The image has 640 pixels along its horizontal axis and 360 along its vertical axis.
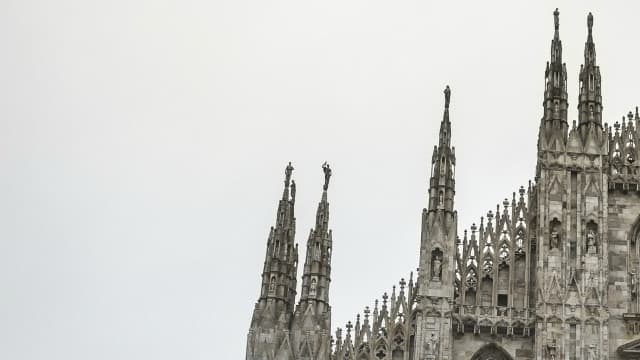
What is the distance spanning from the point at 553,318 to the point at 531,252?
6.24 feet

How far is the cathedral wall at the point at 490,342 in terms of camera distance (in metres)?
26.9

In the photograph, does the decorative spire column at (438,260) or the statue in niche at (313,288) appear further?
the statue in niche at (313,288)

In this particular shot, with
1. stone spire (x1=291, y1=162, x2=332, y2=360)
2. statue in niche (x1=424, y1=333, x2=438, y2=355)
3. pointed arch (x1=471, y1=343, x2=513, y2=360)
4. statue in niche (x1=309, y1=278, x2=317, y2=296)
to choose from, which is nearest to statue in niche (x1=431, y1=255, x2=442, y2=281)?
statue in niche (x1=424, y1=333, x2=438, y2=355)

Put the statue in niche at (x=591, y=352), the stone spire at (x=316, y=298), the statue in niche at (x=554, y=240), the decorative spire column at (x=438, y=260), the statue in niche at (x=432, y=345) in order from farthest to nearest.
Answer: the statue in niche at (x=554, y=240)
the stone spire at (x=316, y=298)
the decorative spire column at (x=438, y=260)
the statue in niche at (x=432, y=345)
the statue in niche at (x=591, y=352)

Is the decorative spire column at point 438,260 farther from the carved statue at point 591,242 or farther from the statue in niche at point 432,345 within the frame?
the carved statue at point 591,242

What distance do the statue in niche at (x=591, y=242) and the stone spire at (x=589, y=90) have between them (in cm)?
300

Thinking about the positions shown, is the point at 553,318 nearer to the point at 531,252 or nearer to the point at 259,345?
the point at 531,252

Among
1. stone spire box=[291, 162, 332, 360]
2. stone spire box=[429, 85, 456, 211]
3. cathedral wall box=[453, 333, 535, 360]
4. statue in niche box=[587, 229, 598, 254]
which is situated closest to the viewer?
cathedral wall box=[453, 333, 535, 360]

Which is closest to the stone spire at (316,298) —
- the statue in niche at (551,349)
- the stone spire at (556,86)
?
the statue in niche at (551,349)

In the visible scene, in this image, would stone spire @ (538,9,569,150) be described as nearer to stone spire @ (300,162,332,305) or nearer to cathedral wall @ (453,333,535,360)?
cathedral wall @ (453,333,535,360)

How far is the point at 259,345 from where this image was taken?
2727 cm

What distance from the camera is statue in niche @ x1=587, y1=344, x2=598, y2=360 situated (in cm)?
2620

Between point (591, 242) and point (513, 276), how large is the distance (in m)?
1.94

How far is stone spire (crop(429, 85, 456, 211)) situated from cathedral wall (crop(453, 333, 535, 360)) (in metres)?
3.16
